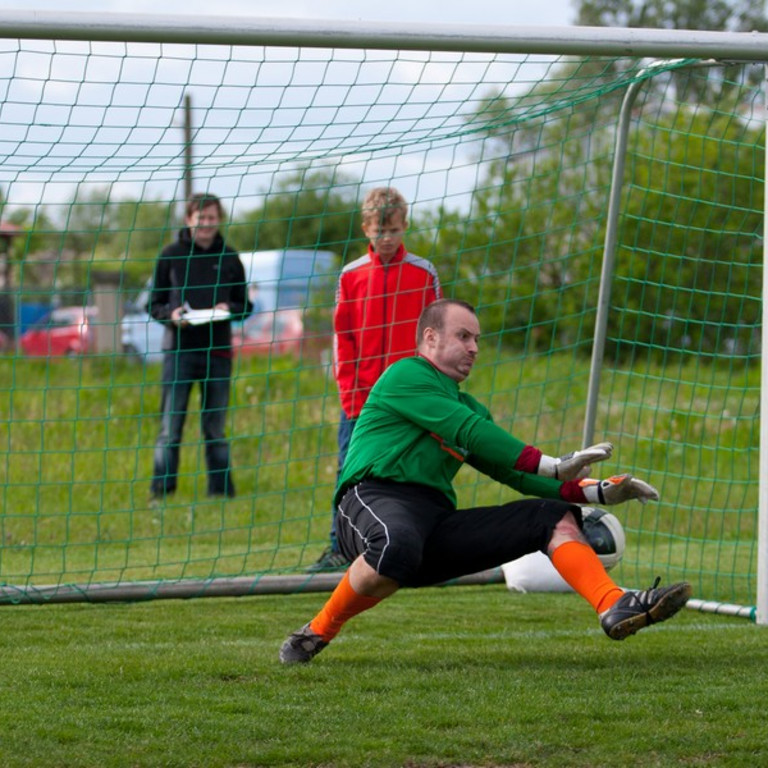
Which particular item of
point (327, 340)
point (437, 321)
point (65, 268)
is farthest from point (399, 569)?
point (65, 268)

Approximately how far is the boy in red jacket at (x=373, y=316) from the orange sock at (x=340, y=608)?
2007 mm

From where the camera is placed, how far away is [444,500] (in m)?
4.81

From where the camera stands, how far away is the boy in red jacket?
21.8ft

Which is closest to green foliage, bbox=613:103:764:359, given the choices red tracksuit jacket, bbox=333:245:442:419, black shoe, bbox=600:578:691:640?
red tracksuit jacket, bbox=333:245:442:419

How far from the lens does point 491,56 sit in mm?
5164

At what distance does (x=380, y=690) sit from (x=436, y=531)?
2.09ft

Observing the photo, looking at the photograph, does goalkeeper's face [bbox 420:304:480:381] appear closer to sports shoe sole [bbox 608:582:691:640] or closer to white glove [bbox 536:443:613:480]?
white glove [bbox 536:443:613:480]

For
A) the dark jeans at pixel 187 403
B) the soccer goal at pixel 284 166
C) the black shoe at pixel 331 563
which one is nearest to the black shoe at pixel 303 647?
the soccer goal at pixel 284 166

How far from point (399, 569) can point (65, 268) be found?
33.2 meters

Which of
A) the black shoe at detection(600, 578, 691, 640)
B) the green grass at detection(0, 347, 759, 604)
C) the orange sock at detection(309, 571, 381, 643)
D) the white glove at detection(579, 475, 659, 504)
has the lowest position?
the green grass at detection(0, 347, 759, 604)

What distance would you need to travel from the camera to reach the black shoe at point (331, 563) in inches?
261

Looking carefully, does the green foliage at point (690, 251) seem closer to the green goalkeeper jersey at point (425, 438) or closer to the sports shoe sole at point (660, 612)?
the green goalkeeper jersey at point (425, 438)

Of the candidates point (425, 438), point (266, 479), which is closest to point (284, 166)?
point (425, 438)

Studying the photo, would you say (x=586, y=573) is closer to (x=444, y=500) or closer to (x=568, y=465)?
(x=568, y=465)
